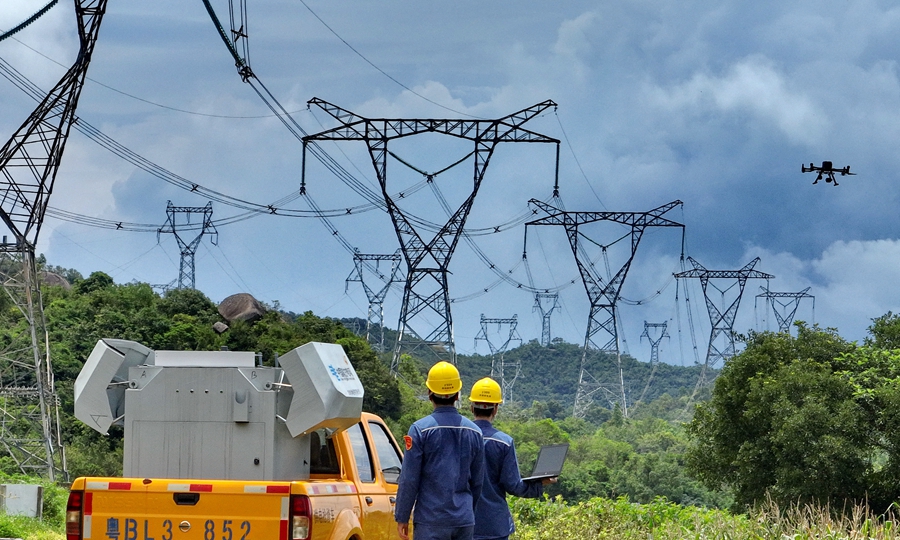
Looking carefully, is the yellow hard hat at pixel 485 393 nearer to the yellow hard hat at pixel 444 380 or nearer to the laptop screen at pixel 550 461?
the yellow hard hat at pixel 444 380

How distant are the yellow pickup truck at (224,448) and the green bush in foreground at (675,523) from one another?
4.38 metres

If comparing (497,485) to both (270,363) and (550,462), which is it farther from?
(270,363)

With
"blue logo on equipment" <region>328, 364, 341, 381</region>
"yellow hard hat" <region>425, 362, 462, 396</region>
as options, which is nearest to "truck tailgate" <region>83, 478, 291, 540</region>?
"blue logo on equipment" <region>328, 364, 341, 381</region>

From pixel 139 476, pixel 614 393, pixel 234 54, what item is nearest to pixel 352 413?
pixel 139 476

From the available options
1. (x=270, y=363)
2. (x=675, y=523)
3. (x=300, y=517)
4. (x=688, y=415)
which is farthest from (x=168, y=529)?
(x=688, y=415)

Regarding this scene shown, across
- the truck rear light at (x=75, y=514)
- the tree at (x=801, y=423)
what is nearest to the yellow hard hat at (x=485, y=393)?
the truck rear light at (x=75, y=514)

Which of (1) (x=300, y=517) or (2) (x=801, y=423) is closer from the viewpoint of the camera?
(1) (x=300, y=517)

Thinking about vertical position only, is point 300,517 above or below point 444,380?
below

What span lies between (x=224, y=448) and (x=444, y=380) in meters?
2.29

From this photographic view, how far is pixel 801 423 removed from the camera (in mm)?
29641

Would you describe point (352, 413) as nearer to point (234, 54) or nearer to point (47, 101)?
point (234, 54)

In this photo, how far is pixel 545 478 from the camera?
8.49 m

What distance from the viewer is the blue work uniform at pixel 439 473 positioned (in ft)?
25.7

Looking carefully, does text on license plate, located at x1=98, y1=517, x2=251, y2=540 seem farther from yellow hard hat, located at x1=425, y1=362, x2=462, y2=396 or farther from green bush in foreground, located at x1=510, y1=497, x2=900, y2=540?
green bush in foreground, located at x1=510, y1=497, x2=900, y2=540
